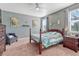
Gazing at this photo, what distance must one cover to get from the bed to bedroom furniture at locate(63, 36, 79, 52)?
0.11 m

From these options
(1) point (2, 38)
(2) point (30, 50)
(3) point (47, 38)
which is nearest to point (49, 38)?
(3) point (47, 38)

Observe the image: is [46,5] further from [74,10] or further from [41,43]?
[41,43]

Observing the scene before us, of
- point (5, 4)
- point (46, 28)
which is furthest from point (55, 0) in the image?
point (5, 4)

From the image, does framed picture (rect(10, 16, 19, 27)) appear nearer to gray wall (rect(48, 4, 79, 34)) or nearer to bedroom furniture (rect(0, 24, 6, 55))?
bedroom furniture (rect(0, 24, 6, 55))

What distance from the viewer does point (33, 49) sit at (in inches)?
79.0

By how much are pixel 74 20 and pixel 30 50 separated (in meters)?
1.05

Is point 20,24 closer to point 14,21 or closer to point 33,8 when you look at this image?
point 14,21

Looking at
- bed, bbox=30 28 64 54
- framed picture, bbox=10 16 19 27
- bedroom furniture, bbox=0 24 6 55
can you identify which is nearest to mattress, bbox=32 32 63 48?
bed, bbox=30 28 64 54

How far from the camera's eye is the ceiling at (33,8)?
196 centimetres

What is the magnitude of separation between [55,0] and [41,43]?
895 mm

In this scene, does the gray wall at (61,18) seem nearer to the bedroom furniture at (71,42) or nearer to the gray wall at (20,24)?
the bedroom furniture at (71,42)

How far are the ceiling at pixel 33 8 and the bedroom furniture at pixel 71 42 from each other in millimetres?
629

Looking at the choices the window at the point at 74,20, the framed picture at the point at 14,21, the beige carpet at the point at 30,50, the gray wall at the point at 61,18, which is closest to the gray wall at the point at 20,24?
the framed picture at the point at 14,21

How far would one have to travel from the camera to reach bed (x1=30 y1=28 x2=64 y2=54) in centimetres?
200
